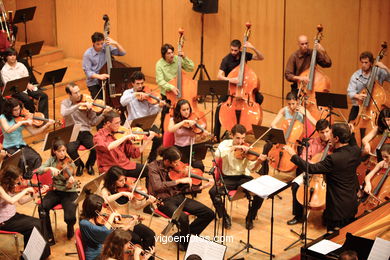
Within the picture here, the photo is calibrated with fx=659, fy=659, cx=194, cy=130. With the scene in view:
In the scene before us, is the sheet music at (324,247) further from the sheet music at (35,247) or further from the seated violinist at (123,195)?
the sheet music at (35,247)

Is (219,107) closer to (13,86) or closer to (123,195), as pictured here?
(13,86)

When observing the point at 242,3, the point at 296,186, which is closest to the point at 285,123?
the point at 296,186

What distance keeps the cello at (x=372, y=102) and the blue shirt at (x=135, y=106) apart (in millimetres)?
2449

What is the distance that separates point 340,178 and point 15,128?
3508 millimetres

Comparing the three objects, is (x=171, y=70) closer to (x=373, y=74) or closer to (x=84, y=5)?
(x=373, y=74)

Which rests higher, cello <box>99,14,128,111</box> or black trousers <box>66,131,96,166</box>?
cello <box>99,14,128,111</box>

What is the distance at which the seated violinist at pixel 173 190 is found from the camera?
6.28 metres

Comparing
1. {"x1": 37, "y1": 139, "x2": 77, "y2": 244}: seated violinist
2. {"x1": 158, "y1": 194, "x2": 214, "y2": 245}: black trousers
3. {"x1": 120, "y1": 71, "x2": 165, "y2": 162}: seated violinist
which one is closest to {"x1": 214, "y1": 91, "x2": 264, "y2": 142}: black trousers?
{"x1": 120, "y1": 71, "x2": 165, "y2": 162}: seated violinist

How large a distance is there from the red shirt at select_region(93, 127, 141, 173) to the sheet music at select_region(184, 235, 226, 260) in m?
2.12

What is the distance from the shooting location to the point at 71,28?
40.1ft

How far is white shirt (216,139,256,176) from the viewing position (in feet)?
22.2

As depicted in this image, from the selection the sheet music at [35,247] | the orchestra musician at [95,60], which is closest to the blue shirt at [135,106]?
the orchestra musician at [95,60]

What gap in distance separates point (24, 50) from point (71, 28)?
3068 millimetres

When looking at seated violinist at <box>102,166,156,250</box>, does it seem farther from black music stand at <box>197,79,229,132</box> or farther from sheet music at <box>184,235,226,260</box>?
black music stand at <box>197,79,229,132</box>
